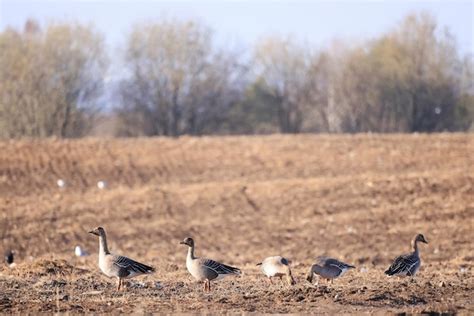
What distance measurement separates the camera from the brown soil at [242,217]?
1477 cm

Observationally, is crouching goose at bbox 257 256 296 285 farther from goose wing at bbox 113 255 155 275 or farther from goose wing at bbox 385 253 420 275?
goose wing at bbox 113 255 155 275

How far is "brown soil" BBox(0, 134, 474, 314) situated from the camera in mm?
14773

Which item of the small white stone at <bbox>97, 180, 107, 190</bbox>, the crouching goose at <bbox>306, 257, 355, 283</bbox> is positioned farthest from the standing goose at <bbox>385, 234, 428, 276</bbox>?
the small white stone at <bbox>97, 180, 107, 190</bbox>

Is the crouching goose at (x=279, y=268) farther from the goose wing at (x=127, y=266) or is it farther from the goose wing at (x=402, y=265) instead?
the goose wing at (x=127, y=266)

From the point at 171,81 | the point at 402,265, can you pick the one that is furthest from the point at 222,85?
the point at 402,265

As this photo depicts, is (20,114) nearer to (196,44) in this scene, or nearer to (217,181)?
(196,44)

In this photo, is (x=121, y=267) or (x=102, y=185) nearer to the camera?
(x=121, y=267)

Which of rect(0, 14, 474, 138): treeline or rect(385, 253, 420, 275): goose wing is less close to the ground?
rect(0, 14, 474, 138): treeline

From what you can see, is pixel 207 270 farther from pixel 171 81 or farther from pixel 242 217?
pixel 171 81

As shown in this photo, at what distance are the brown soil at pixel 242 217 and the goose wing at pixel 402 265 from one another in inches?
10.8

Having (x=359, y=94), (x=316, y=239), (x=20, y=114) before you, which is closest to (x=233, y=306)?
(x=316, y=239)

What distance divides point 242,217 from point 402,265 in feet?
41.9

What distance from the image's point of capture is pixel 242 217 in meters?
28.7

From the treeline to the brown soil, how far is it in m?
16.6
